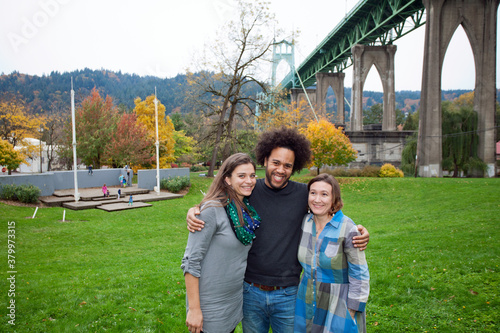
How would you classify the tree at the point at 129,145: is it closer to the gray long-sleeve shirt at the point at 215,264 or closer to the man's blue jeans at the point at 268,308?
the man's blue jeans at the point at 268,308

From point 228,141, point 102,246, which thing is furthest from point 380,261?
point 228,141

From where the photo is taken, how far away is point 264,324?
8.89 feet

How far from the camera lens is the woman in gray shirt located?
2270mm

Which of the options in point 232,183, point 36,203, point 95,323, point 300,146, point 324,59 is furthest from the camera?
point 324,59

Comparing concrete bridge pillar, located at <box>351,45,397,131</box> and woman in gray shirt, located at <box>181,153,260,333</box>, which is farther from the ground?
concrete bridge pillar, located at <box>351,45,397,131</box>

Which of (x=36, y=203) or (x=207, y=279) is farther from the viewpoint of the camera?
(x=36, y=203)

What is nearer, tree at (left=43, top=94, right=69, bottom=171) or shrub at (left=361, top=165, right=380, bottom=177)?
shrub at (left=361, top=165, right=380, bottom=177)

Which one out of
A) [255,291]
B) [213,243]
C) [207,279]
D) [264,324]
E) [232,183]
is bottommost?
[264,324]

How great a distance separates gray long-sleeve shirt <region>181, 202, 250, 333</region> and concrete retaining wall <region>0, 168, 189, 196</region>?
741 inches

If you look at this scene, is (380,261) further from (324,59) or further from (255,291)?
(324,59)

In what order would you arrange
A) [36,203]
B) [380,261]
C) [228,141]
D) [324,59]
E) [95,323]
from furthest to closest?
[324,59]
[228,141]
[36,203]
[380,261]
[95,323]

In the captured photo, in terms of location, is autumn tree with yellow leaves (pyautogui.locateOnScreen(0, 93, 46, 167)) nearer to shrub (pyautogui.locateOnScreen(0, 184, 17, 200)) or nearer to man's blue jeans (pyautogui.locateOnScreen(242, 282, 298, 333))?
shrub (pyautogui.locateOnScreen(0, 184, 17, 200))

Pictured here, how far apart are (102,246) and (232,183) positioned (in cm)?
865

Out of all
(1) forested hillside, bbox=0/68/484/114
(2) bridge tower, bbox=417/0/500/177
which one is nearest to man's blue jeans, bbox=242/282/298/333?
(2) bridge tower, bbox=417/0/500/177
